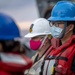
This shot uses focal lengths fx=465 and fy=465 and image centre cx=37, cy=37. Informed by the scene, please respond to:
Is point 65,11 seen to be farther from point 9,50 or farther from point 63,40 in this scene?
point 9,50

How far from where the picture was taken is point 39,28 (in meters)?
5.79

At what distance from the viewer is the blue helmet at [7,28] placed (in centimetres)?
337

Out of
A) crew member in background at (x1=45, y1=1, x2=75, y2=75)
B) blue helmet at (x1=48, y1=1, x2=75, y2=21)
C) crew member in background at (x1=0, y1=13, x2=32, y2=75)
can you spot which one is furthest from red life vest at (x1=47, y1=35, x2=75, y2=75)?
crew member in background at (x1=0, y1=13, x2=32, y2=75)

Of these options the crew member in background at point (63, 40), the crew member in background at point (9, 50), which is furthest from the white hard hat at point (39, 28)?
the crew member in background at point (9, 50)

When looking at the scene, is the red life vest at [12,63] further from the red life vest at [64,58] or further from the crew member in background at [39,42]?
the crew member in background at [39,42]

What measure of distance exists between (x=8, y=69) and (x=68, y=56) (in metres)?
1.68

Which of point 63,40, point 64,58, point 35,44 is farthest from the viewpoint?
point 35,44

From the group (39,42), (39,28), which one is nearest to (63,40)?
(39,42)

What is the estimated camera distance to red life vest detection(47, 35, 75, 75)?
16.1ft

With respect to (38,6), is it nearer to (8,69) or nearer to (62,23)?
(62,23)

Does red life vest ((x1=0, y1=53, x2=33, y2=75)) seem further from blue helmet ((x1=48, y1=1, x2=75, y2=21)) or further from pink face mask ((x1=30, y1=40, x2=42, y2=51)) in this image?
pink face mask ((x1=30, y1=40, x2=42, y2=51))

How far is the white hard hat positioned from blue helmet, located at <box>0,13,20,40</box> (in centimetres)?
228

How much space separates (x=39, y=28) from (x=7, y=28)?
2.43 m

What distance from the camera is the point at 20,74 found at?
11.3 ft
